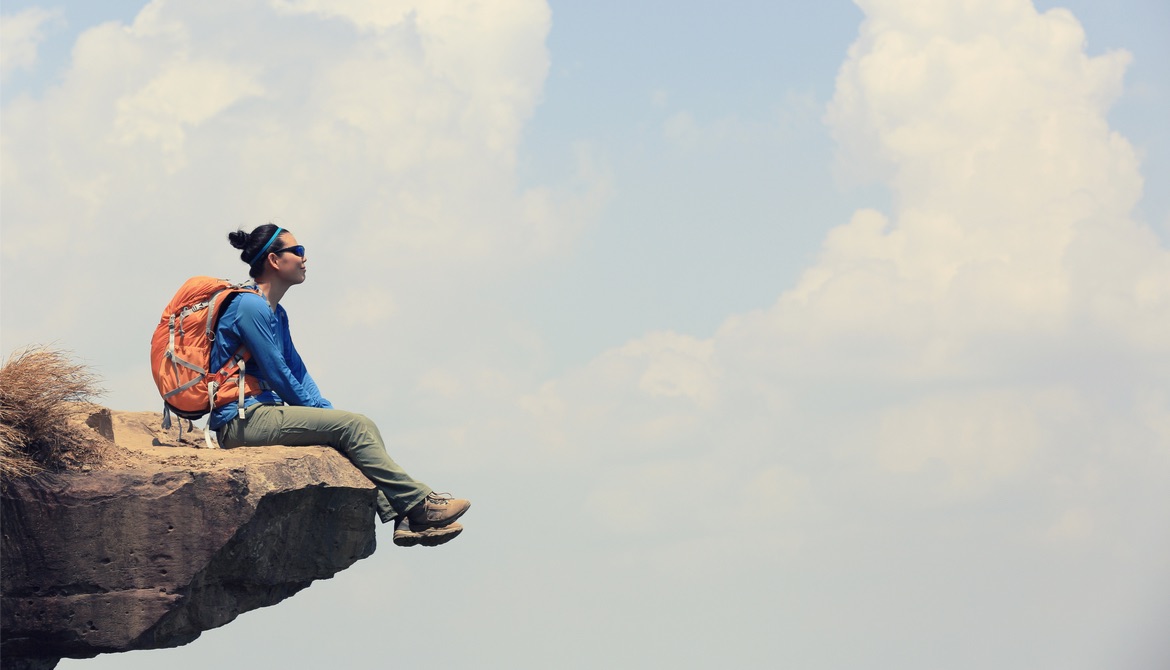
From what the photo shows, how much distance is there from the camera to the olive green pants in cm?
1141

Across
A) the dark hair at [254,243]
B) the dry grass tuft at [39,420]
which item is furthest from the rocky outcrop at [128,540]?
the dark hair at [254,243]

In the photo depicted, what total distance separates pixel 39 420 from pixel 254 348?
1.78 meters

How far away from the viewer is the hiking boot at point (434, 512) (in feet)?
37.9

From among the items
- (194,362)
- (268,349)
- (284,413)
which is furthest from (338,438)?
(194,362)

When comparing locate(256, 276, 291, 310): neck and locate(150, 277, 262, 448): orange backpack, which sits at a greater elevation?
locate(256, 276, 291, 310): neck

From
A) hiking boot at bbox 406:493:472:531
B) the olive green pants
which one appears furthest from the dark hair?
hiking boot at bbox 406:493:472:531

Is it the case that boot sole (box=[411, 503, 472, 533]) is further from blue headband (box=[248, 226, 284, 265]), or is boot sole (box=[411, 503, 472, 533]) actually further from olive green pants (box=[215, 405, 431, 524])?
blue headband (box=[248, 226, 284, 265])

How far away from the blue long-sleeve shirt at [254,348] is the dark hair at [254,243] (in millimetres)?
381

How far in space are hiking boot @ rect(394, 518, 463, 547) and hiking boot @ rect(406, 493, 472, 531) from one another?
0.05 meters

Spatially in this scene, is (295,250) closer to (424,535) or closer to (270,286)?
(270,286)

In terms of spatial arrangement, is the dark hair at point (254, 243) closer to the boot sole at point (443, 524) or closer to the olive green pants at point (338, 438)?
the olive green pants at point (338, 438)

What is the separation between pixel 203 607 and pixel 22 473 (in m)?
1.81

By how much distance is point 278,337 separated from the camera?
1178cm

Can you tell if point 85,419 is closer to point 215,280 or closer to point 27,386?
point 27,386
